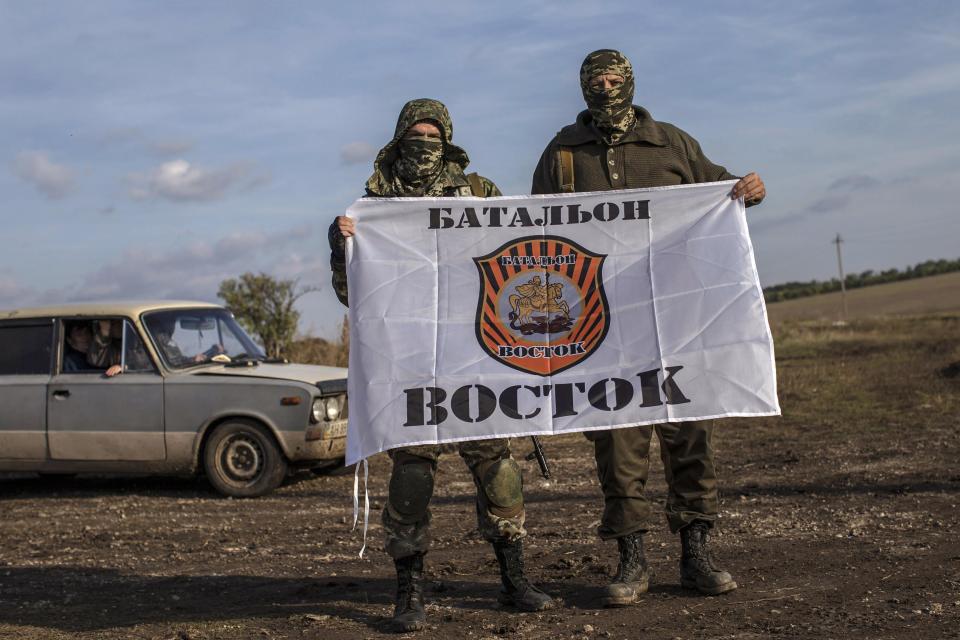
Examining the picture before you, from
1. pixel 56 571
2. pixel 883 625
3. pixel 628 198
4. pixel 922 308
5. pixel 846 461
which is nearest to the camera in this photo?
pixel 883 625

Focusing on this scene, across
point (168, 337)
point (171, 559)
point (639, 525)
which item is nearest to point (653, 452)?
point (168, 337)

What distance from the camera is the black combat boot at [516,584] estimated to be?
524cm

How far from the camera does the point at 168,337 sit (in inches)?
441

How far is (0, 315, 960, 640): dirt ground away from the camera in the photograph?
5102mm

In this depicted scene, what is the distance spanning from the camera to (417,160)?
542 centimetres

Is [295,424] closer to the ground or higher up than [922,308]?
closer to the ground

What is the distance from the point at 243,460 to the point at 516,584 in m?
5.96

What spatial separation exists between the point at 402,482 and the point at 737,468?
6.06 meters

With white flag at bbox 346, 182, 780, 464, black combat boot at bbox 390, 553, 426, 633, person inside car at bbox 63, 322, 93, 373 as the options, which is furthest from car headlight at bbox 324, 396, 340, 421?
black combat boot at bbox 390, 553, 426, 633

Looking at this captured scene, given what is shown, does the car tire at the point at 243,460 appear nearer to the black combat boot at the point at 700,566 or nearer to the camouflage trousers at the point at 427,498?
the camouflage trousers at the point at 427,498

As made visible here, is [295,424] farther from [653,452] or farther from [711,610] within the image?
[711,610]

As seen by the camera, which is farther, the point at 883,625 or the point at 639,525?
the point at 639,525

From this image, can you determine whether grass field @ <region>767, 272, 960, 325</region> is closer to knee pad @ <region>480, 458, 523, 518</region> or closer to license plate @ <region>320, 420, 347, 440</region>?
license plate @ <region>320, 420, 347, 440</region>

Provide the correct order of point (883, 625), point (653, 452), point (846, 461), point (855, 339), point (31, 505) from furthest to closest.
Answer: point (855, 339) → point (653, 452) → point (31, 505) → point (846, 461) → point (883, 625)
